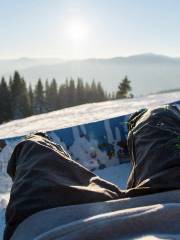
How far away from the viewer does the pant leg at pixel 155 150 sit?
152 cm

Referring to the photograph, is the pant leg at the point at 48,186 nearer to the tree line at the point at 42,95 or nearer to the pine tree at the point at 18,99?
the tree line at the point at 42,95

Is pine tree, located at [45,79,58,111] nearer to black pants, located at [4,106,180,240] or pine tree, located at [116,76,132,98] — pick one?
pine tree, located at [116,76,132,98]

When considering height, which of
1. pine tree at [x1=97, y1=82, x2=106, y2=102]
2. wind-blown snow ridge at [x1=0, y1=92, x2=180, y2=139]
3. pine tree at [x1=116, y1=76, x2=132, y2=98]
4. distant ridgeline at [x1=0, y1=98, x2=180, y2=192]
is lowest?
pine tree at [x1=97, y1=82, x2=106, y2=102]

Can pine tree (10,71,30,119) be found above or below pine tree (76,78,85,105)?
above

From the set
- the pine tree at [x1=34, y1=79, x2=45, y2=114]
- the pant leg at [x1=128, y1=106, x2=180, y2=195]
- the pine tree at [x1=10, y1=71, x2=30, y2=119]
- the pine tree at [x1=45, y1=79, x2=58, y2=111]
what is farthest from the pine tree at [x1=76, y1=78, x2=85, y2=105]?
the pant leg at [x1=128, y1=106, x2=180, y2=195]

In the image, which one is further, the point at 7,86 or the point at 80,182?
the point at 7,86

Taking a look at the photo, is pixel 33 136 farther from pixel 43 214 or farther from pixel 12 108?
pixel 12 108

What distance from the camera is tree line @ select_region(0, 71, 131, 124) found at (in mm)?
50062

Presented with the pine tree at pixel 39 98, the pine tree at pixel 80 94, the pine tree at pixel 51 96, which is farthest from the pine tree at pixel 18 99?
the pine tree at pixel 80 94

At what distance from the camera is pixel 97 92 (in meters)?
74.9

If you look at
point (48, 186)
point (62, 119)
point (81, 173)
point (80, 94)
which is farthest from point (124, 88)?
point (48, 186)

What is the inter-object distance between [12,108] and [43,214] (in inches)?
1994

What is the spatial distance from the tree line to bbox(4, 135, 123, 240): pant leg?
4741cm

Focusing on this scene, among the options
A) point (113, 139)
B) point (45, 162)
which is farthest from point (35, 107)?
point (45, 162)
